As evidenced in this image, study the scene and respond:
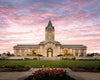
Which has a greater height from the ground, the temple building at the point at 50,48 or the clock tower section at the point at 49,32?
the clock tower section at the point at 49,32

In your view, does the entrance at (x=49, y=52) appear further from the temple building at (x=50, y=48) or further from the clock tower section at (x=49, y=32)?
the clock tower section at (x=49, y=32)

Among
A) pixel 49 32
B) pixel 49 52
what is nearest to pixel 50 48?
pixel 49 52

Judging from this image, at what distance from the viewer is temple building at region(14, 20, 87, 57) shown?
58.4m

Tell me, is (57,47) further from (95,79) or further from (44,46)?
(95,79)

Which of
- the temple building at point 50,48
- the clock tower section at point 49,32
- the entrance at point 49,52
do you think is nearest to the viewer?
the temple building at point 50,48

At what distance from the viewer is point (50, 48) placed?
58.8 metres

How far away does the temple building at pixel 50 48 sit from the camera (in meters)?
58.4

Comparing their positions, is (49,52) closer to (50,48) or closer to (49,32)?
(50,48)

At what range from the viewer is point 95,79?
8828 mm

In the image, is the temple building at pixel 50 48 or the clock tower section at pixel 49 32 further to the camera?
the clock tower section at pixel 49 32

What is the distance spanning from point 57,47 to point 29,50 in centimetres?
1874

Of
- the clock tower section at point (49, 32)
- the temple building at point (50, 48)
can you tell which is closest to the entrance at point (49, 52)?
the temple building at point (50, 48)

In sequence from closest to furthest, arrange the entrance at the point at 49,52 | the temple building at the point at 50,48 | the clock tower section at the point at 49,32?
the temple building at the point at 50,48 < the entrance at the point at 49,52 < the clock tower section at the point at 49,32

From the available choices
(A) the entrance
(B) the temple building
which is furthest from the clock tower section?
(A) the entrance
